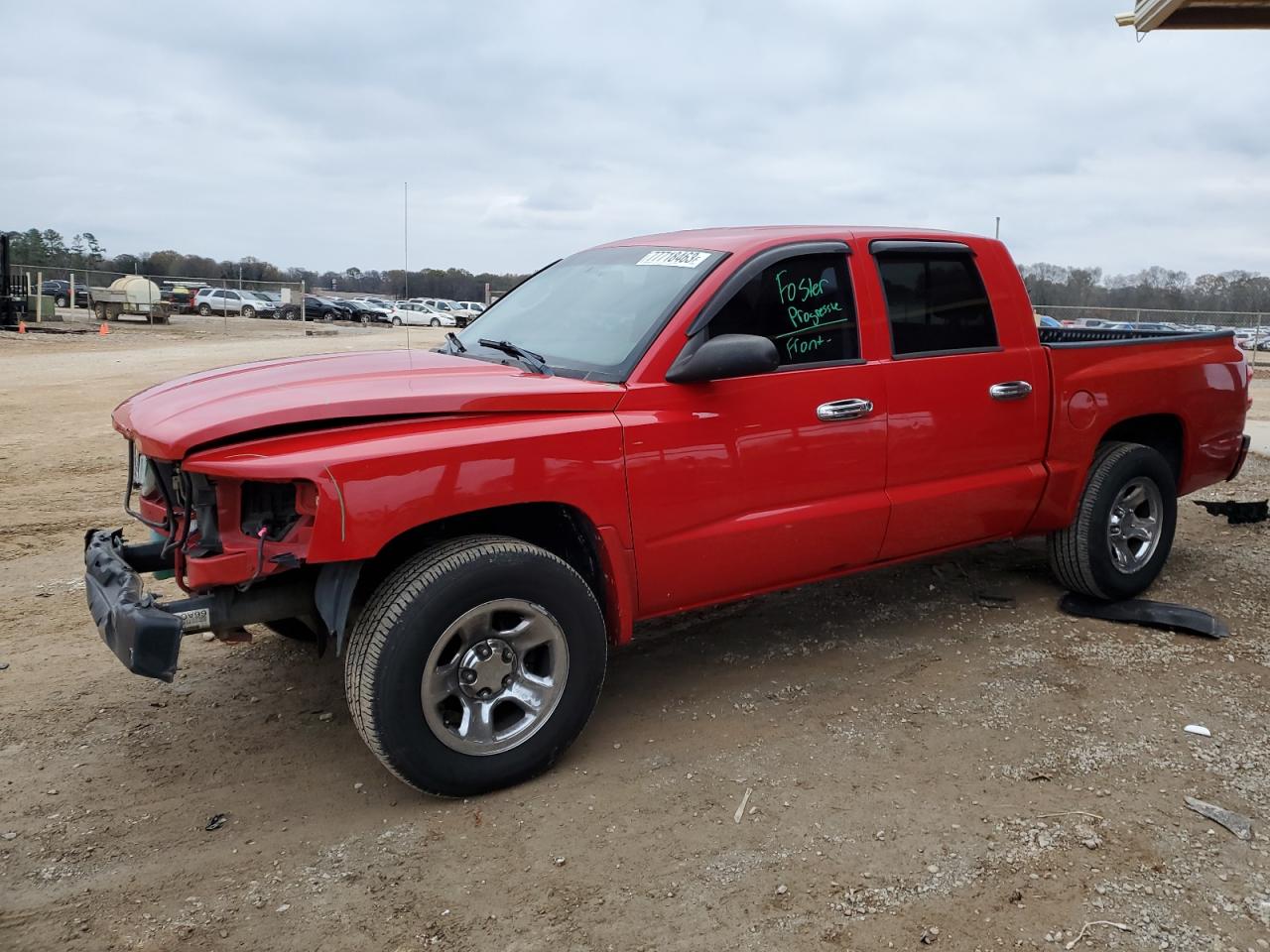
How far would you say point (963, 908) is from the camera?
2842 mm

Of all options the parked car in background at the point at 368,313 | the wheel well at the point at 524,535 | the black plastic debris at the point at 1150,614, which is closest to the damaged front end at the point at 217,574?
the wheel well at the point at 524,535

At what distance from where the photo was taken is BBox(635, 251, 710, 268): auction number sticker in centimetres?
411

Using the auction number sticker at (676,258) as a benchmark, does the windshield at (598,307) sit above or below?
below

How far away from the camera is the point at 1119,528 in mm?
5344

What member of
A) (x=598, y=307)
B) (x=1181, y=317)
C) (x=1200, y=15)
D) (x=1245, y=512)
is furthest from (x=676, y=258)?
(x=1181, y=317)

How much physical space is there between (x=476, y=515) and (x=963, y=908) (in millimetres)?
1967

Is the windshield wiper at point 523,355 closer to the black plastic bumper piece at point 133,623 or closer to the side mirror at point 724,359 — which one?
the side mirror at point 724,359

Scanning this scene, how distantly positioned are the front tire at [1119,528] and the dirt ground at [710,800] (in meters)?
0.27

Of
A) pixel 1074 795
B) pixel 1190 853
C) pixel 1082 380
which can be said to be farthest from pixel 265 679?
pixel 1082 380

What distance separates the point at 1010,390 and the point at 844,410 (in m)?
1.02

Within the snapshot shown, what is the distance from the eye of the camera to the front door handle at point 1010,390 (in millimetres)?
4602

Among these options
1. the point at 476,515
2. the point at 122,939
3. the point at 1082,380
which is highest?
the point at 1082,380

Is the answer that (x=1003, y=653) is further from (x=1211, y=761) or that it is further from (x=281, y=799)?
(x=281, y=799)

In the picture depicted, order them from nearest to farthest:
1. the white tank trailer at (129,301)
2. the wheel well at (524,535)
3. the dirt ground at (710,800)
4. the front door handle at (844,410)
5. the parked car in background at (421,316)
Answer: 1. the dirt ground at (710,800)
2. the wheel well at (524,535)
3. the front door handle at (844,410)
4. the white tank trailer at (129,301)
5. the parked car in background at (421,316)
